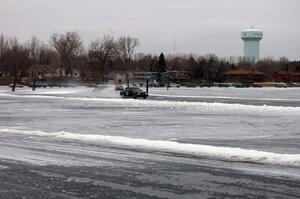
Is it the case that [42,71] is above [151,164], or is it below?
above

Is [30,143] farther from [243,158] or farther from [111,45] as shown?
[111,45]

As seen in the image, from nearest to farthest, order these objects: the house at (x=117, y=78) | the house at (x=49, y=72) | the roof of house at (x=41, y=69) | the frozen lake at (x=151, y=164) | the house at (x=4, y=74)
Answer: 1. the frozen lake at (x=151, y=164)
2. the house at (x=117, y=78)
3. the house at (x=4, y=74)
4. the house at (x=49, y=72)
5. the roof of house at (x=41, y=69)

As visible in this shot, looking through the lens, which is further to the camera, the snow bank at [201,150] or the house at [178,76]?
the house at [178,76]

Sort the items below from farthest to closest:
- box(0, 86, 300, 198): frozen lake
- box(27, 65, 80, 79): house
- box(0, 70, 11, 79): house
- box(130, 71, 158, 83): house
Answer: box(130, 71, 158, 83): house, box(27, 65, 80, 79): house, box(0, 70, 11, 79): house, box(0, 86, 300, 198): frozen lake

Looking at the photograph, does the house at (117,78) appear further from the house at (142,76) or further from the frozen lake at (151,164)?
→ the frozen lake at (151,164)

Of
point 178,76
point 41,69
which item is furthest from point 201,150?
point 178,76

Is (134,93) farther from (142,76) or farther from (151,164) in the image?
(142,76)

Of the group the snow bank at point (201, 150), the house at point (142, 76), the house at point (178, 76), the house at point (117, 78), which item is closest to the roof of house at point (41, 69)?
the house at point (117, 78)

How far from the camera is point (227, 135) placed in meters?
20.1

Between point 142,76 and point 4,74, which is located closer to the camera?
point 4,74

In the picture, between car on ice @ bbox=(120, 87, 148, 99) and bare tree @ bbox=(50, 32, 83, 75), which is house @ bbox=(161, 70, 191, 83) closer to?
bare tree @ bbox=(50, 32, 83, 75)

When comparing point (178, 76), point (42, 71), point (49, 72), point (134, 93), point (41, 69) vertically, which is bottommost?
point (134, 93)

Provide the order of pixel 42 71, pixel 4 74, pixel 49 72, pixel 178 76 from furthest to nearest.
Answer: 1. pixel 178 76
2. pixel 49 72
3. pixel 42 71
4. pixel 4 74

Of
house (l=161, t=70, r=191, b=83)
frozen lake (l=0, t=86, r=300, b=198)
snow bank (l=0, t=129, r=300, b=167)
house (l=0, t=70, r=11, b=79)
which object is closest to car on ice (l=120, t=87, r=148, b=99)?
frozen lake (l=0, t=86, r=300, b=198)
